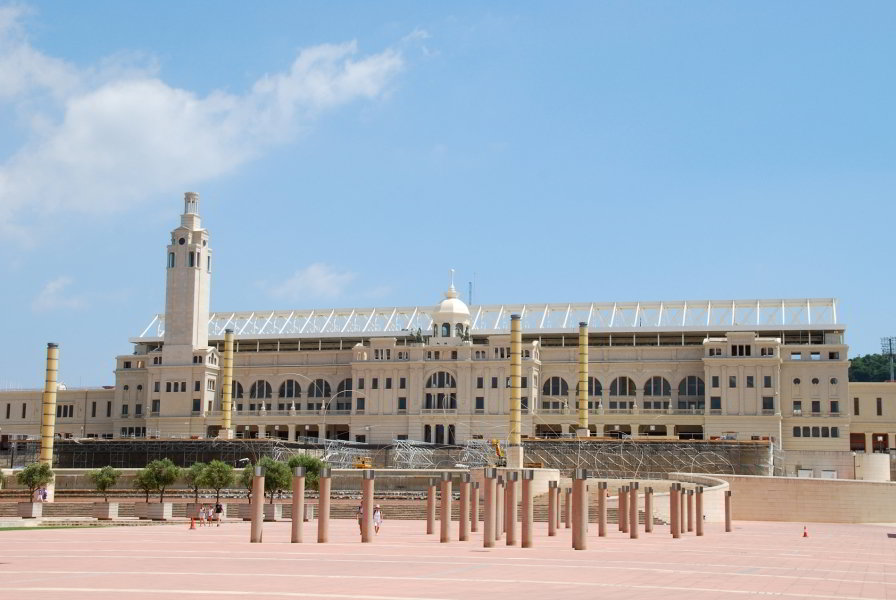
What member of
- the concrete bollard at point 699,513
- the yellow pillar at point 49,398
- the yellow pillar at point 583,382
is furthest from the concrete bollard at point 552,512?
the yellow pillar at point 49,398

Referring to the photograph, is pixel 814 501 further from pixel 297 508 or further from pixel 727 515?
pixel 297 508

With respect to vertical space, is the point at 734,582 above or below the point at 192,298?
below

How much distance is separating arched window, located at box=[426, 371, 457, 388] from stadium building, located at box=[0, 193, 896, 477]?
0.39 feet

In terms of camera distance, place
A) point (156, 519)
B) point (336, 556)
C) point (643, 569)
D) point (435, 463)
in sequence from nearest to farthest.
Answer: point (643, 569)
point (336, 556)
point (156, 519)
point (435, 463)

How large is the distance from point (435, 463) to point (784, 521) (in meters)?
39.2

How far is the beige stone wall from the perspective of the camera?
263 ft

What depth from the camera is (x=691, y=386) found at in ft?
401

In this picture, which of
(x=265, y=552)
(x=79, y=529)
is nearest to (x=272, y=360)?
(x=79, y=529)

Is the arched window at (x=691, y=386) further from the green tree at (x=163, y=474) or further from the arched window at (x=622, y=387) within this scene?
the green tree at (x=163, y=474)

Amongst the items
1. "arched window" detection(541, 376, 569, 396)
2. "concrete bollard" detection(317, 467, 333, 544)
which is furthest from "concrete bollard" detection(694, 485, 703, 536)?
"arched window" detection(541, 376, 569, 396)

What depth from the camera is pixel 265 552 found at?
37.7 m

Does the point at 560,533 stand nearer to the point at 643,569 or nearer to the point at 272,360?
the point at 643,569

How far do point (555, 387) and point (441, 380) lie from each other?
12.4 metres

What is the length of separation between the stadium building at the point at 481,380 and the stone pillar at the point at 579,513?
2865 inches
